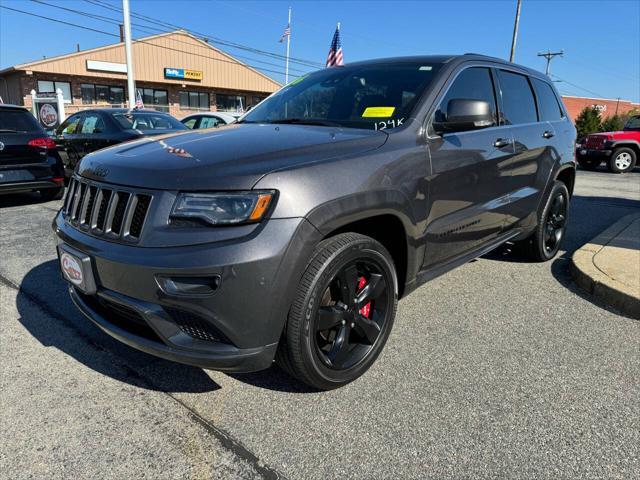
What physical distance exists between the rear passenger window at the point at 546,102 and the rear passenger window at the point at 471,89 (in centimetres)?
107

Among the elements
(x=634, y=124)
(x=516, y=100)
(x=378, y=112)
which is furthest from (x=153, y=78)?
(x=378, y=112)

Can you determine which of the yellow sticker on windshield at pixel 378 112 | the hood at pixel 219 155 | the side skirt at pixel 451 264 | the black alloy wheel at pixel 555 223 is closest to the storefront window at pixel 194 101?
the black alloy wheel at pixel 555 223

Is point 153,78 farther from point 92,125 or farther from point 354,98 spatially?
point 354,98

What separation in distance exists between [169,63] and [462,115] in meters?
39.1

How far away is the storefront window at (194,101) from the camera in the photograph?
40031 mm

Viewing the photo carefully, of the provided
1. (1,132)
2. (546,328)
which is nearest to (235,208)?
(546,328)

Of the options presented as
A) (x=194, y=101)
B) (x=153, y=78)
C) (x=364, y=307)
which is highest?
(x=153, y=78)

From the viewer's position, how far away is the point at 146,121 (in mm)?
8875

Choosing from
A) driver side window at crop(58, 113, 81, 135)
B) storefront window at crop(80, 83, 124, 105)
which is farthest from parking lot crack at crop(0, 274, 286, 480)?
storefront window at crop(80, 83, 124, 105)

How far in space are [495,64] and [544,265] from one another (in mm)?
2092

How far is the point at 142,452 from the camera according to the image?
2104mm

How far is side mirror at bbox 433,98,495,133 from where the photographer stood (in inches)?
114

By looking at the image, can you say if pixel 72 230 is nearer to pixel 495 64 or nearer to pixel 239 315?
pixel 239 315

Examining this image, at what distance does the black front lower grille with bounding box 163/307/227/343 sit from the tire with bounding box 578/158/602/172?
17.5 m
